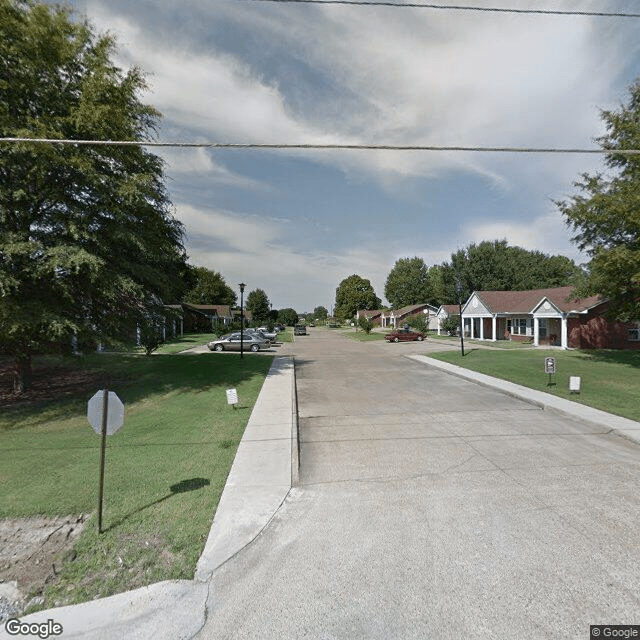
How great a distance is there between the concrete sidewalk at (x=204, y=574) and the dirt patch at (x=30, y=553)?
420 millimetres

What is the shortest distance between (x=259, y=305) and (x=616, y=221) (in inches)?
3092

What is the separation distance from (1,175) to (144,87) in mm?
5600

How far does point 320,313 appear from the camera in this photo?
6447 inches

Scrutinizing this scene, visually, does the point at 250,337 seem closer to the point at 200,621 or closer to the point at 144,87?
the point at 144,87

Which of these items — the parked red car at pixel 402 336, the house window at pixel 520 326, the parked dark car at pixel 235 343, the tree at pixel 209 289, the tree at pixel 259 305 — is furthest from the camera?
the tree at pixel 259 305

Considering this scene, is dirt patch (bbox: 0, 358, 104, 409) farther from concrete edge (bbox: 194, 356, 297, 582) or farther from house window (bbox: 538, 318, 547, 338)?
house window (bbox: 538, 318, 547, 338)

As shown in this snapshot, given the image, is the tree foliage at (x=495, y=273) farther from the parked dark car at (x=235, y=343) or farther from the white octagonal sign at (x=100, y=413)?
the white octagonal sign at (x=100, y=413)

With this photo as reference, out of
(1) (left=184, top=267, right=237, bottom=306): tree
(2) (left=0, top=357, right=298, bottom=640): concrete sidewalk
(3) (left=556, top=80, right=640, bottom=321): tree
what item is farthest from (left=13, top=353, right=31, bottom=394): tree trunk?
(1) (left=184, top=267, right=237, bottom=306): tree

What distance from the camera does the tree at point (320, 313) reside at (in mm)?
161062

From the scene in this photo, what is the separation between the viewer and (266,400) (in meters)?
11.9

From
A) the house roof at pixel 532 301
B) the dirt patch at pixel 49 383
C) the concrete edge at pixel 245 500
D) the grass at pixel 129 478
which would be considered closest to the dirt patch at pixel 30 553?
the grass at pixel 129 478

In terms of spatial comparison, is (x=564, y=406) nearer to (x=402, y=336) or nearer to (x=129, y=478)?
(x=129, y=478)

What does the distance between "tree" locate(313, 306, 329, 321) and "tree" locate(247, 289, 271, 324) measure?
2682 inches

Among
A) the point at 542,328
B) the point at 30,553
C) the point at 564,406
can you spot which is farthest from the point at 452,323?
the point at 30,553
